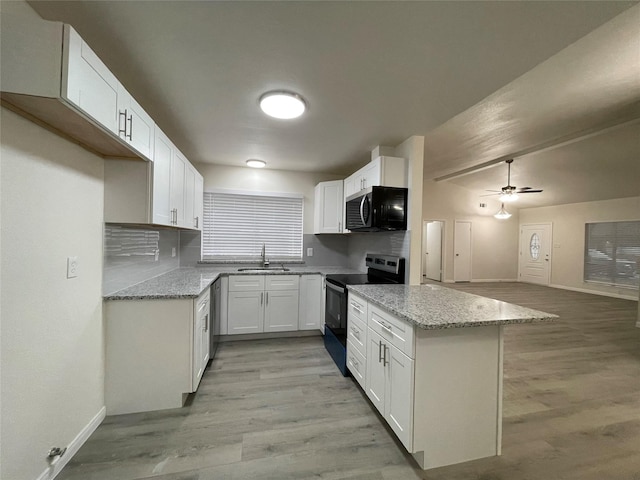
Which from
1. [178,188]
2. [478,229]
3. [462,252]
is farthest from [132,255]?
[478,229]

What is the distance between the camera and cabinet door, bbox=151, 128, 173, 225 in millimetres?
1896

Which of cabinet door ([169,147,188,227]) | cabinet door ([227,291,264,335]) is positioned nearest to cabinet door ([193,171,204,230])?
cabinet door ([169,147,188,227])

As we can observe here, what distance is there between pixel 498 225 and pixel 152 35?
377 inches

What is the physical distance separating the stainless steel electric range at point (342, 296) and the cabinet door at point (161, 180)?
5.70 feet

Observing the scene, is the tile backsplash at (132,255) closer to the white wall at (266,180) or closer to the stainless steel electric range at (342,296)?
the white wall at (266,180)

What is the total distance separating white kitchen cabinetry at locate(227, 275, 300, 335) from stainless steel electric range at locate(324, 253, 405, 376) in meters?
0.54

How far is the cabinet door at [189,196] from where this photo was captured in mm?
2703

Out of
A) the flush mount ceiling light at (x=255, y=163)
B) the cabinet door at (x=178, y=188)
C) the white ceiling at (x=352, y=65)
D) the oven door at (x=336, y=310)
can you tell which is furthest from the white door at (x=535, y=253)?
the cabinet door at (x=178, y=188)

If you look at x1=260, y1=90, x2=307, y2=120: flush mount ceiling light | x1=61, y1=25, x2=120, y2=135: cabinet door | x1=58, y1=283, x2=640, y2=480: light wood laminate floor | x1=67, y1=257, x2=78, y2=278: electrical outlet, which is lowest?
x1=58, y1=283, x2=640, y2=480: light wood laminate floor

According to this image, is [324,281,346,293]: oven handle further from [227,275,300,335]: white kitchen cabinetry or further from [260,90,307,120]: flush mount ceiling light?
[260,90,307,120]: flush mount ceiling light

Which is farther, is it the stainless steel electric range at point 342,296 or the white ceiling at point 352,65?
the stainless steel electric range at point 342,296

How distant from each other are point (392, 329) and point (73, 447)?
207 cm

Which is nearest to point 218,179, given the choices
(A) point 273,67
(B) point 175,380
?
(A) point 273,67

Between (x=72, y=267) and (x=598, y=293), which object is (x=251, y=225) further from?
(x=598, y=293)
